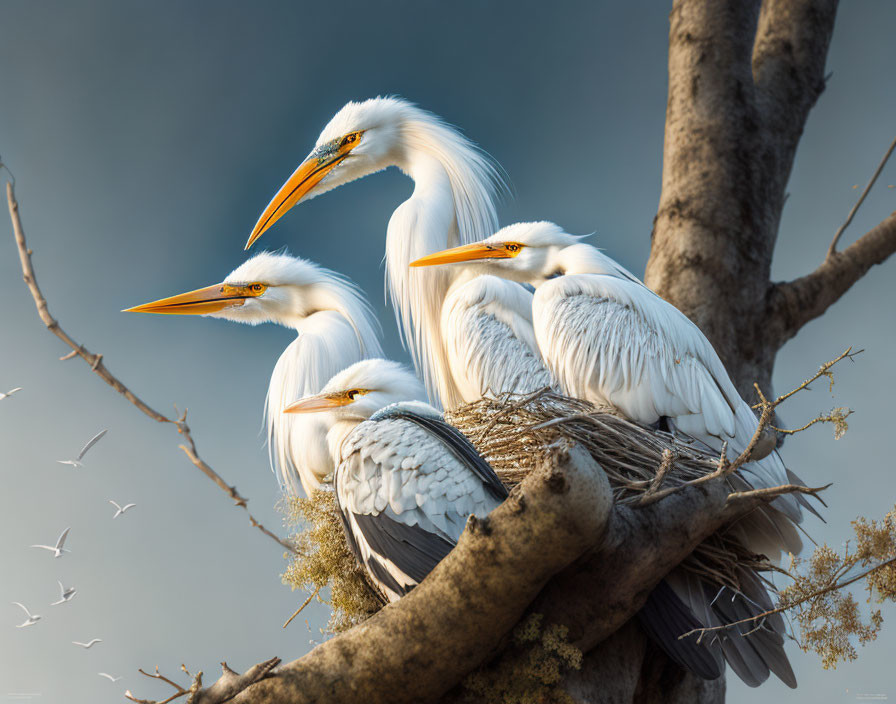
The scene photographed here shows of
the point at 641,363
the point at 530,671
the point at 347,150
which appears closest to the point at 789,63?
the point at 347,150

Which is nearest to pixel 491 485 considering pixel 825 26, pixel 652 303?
pixel 652 303

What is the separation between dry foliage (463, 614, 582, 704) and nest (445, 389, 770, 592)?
15.3 inches

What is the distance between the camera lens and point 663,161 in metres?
2.92

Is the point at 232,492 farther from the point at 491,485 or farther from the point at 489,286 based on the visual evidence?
the point at 489,286

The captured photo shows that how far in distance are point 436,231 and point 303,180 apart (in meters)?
0.47

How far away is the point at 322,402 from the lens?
1960 millimetres

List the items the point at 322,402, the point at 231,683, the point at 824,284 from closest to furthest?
1. the point at 231,683
2. the point at 322,402
3. the point at 824,284

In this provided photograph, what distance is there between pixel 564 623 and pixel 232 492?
622 millimetres

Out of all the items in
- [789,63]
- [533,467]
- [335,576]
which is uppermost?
[789,63]

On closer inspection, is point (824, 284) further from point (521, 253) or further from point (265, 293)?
point (265, 293)

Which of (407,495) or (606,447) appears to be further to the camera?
(606,447)

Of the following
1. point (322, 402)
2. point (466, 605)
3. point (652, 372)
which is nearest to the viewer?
point (466, 605)

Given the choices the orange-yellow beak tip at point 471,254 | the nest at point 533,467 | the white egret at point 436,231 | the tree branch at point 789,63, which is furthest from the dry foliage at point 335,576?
the tree branch at point 789,63

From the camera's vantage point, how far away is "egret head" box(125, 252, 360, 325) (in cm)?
247
